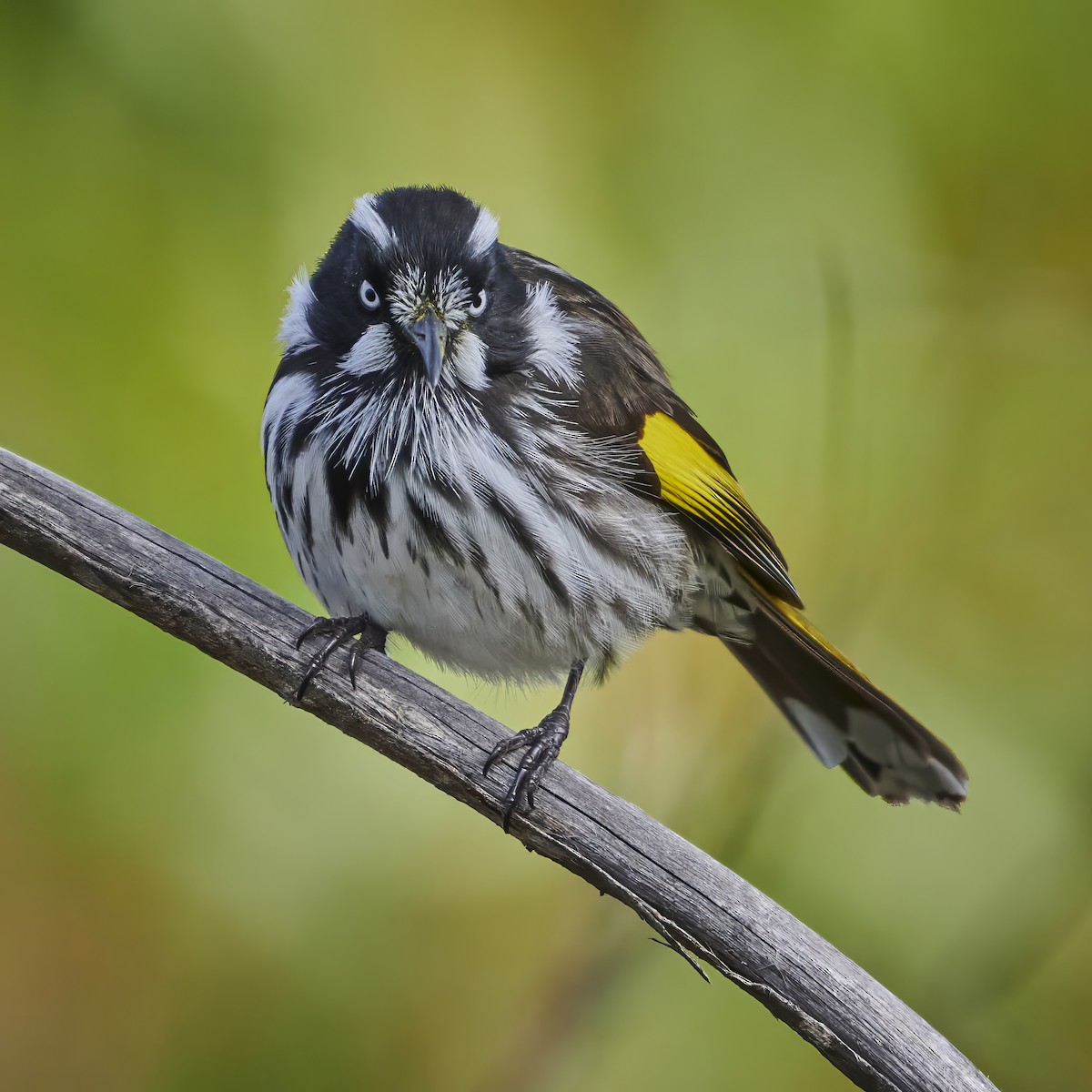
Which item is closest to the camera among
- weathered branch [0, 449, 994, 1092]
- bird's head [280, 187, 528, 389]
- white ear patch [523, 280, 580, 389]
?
weathered branch [0, 449, 994, 1092]

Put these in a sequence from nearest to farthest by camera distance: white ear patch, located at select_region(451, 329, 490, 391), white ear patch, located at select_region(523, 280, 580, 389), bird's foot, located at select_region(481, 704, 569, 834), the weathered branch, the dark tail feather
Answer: the weathered branch < bird's foot, located at select_region(481, 704, 569, 834) < white ear patch, located at select_region(451, 329, 490, 391) < white ear patch, located at select_region(523, 280, 580, 389) < the dark tail feather

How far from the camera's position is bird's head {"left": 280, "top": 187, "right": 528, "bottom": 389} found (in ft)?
11.2

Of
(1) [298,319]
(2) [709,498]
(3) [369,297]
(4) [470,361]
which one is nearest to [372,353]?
(3) [369,297]

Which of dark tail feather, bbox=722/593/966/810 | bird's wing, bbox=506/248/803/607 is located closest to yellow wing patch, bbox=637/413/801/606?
bird's wing, bbox=506/248/803/607

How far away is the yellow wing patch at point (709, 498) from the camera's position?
12.8ft

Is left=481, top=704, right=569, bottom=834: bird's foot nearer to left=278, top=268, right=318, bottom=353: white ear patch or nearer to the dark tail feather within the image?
the dark tail feather

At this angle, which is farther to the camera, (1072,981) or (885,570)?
(885,570)

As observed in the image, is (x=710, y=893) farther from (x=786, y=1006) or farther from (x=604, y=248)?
(x=604, y=248)

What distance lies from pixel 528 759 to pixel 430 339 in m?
1.09

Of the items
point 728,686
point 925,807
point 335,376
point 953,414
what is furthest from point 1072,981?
point 335,376

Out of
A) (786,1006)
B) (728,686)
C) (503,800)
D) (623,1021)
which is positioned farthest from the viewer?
(728,686)

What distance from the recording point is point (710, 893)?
297 centimetres

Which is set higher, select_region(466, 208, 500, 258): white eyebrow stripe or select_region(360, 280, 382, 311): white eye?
select_region(466, 208, 500, 258): white eyebrow stripe

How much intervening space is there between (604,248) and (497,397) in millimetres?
1722
